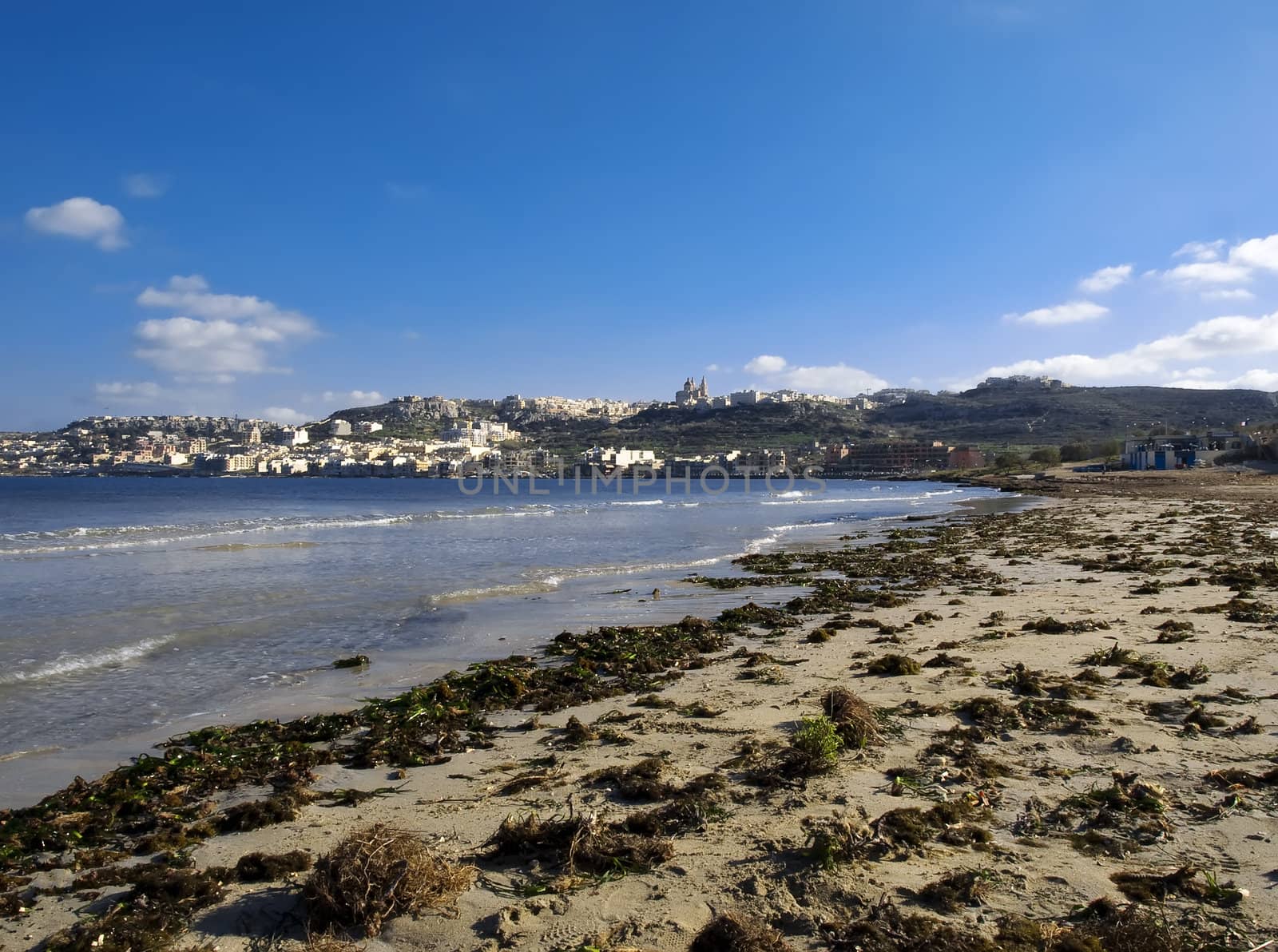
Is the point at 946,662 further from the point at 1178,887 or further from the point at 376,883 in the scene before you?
the point at 376,883

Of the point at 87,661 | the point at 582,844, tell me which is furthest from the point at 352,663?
the point at 582,844

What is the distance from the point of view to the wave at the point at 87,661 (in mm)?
9391

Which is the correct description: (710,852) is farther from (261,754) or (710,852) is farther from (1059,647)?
(1059,647)

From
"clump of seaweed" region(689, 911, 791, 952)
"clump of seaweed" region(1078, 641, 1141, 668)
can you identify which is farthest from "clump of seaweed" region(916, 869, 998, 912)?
"clump of seaweed" region(1078, 641, 1141, 668)

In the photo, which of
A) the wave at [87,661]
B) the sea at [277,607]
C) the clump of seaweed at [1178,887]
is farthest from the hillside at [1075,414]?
the clump of seaweed at [1178,887]

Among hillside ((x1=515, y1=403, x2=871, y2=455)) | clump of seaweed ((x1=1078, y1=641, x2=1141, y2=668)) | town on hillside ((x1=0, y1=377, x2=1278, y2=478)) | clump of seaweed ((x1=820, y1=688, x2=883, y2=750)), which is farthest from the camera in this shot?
hillside ((x1=515, y1=403, x2=871, y2=455))

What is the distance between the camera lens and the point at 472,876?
4184 mm

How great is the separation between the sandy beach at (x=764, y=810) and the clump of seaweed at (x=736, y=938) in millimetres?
21

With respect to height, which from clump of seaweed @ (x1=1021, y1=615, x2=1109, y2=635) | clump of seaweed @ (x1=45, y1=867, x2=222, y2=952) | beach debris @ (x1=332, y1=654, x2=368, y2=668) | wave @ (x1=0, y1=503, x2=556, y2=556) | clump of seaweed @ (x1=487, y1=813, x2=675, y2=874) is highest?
clump of seaweed @ (x1=487, y1=813, x2=675, y2=874)

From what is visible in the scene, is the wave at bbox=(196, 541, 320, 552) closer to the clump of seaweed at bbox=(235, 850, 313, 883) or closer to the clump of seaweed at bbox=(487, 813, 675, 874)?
the clump of seaweed at bbox=(235, 850, 313, 883)

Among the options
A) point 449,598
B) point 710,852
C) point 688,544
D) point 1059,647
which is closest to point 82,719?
point 710,852

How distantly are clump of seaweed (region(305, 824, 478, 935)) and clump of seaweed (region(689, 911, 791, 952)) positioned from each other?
1324 millimetres

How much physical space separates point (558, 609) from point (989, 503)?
42496 mm

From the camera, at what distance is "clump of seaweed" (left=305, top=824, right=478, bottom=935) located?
384cm
